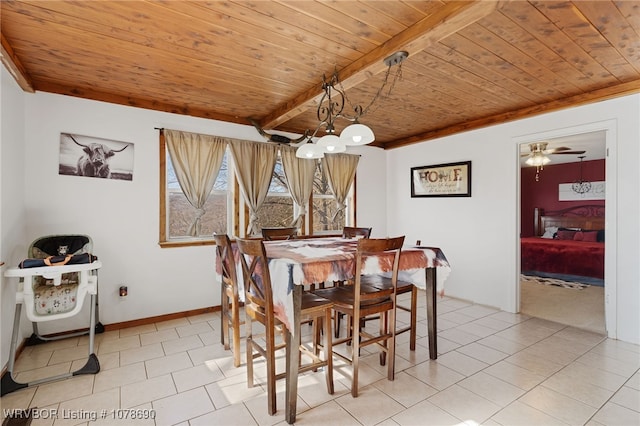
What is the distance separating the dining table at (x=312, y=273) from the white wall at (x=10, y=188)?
6.06 ft

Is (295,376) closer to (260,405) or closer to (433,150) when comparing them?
(260,405)

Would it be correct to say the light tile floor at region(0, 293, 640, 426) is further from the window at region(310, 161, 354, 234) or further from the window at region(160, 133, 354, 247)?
the window at region(310, 161, 354, 234)

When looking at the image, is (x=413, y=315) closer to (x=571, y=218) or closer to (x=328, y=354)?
(x=328, y=354)

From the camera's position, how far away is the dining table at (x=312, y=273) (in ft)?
6.14

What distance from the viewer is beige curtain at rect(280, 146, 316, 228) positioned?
4.42 m

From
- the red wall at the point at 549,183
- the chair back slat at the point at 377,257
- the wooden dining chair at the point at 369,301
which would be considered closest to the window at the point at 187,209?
the wooden dining chair at the point at 369,301

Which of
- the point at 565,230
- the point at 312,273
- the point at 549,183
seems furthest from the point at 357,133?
the point at 549,183

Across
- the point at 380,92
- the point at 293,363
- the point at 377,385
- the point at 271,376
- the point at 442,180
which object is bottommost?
the point at 377,385

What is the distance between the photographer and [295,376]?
1.86 meters

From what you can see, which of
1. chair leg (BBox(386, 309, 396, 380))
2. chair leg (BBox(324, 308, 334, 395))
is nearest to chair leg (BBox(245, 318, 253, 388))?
chair leg (BBox(324, 308, 334, 395))

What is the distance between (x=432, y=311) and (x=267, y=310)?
4.84ft

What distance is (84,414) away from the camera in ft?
6.25

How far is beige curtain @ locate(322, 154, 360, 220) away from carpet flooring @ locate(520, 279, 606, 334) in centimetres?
284

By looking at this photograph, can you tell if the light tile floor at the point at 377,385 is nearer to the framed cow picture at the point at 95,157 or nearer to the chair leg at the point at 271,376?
the chair leg at the point at 271,376
